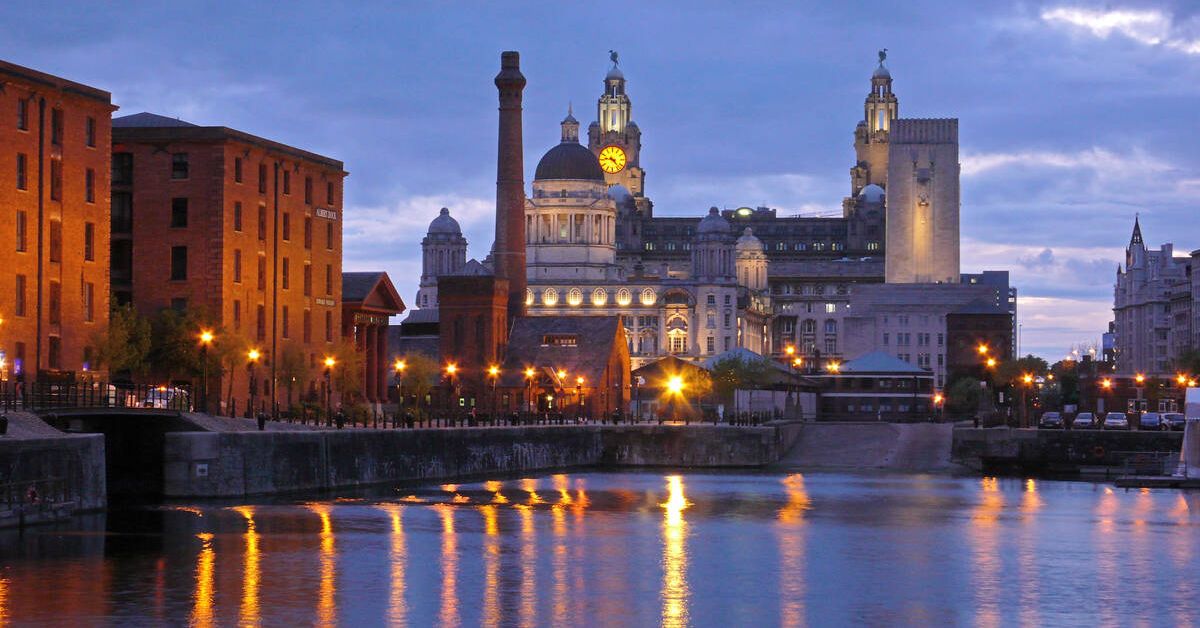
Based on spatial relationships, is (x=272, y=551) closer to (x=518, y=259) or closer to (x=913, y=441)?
(x=913, y=441)

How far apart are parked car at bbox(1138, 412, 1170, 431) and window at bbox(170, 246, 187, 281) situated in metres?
55.6

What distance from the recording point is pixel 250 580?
2128 inches

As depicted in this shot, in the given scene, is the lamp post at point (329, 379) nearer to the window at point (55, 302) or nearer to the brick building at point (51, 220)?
the brick building at point (51, 220)

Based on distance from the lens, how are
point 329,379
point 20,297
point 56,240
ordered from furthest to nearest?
point 329,379 < point 56,240 < point 20,297

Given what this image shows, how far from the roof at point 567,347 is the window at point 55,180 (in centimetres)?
7173

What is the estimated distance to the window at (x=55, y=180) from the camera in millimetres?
85750

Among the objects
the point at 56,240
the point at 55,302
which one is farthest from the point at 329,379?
the point at 56,240

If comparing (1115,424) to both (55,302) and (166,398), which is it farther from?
(55,302)

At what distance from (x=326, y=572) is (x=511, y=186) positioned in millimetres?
115291

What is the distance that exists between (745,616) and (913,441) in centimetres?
8091

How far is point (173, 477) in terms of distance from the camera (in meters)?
76.0

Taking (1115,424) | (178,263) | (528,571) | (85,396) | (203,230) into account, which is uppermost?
(203,230)

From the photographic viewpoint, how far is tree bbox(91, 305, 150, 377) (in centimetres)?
8875

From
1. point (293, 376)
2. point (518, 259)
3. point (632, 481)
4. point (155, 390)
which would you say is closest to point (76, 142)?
point (155, 390)
